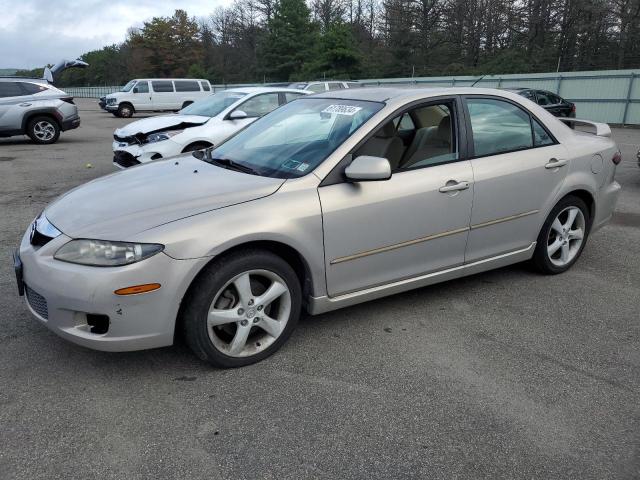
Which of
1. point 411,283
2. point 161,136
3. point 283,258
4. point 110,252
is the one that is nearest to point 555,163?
point 411,283

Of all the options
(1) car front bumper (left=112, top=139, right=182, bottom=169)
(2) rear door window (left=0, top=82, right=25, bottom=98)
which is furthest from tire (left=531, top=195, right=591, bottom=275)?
(2) rear door window (left=0, top=82, right=25, bottom=98)

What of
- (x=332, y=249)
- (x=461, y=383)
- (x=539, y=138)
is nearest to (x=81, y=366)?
(x=332, y=249)

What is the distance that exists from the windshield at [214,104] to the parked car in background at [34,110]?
21.5 ft

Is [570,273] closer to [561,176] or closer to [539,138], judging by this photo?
[561,176]

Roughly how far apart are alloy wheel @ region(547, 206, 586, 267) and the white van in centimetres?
2388

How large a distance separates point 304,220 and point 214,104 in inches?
252

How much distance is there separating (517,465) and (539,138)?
9.09 ft

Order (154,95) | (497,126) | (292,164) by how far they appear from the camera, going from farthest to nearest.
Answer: (154,95), (497,126), (292,164)

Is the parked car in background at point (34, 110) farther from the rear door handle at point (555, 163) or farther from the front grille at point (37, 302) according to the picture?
the rear door handle at point (555, 163)

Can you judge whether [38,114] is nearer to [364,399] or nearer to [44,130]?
[44,130]

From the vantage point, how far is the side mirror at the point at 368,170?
3104 mm

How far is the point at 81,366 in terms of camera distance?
3.06 meters

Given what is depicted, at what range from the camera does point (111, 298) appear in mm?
2641

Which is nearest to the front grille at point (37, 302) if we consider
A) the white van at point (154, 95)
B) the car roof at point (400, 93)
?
the car roof at point (400, 93)
